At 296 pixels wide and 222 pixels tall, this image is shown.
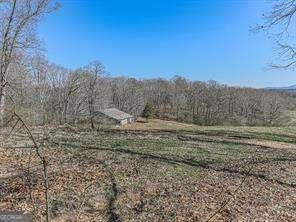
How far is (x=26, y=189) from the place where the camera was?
884 centimetres

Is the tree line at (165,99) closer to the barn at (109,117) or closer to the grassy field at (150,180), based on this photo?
the barn at (109,117)

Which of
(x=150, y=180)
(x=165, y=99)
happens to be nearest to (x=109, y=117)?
(x=150, y=180)

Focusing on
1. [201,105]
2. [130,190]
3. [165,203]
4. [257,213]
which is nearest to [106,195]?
[130,190]

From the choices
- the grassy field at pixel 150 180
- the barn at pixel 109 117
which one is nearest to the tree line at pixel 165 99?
the barn at pixel 109 117

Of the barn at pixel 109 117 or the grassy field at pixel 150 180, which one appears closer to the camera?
the grassy field at pixel 150 180

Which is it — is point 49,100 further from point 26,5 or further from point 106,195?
point 106,195

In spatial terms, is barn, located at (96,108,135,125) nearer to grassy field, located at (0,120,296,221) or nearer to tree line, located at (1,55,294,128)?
tree line, located at (1,55,294,128)

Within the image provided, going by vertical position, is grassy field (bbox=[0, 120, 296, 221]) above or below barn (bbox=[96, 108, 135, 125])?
above

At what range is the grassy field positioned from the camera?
7848 millimetres

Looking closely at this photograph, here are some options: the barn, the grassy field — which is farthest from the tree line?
the grassy field

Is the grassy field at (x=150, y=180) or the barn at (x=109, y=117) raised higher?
the grassy field at (x=150, y=180)

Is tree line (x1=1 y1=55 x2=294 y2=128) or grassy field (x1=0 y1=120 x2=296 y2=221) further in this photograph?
tree line (x1=1 y1=55 x2=294 y2=128)

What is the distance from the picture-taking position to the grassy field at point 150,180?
785 cm

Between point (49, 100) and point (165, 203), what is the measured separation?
4833cm
